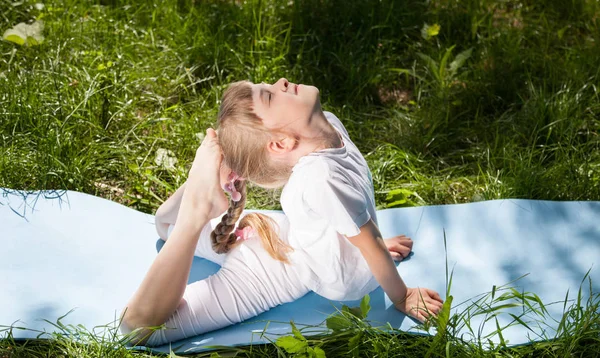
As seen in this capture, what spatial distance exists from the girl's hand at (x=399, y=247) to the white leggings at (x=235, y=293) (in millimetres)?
419

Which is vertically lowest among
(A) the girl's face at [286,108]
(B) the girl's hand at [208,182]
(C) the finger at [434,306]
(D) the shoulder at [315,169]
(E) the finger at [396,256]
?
(E) the finger at [396,256]

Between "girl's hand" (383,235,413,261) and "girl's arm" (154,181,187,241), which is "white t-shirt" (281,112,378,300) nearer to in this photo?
"girl's hand" (383,235,413,261)

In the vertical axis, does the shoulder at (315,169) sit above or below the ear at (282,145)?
below

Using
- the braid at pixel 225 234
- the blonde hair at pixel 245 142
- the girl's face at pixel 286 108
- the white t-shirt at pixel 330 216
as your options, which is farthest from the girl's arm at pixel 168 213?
the girl's face at pixel 286 108

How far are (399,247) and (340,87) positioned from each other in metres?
1.30

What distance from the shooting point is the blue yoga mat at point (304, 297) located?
2.61 metres

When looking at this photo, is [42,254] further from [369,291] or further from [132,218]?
[369,291]

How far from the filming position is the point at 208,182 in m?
2.62

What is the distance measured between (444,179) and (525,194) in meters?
0.39

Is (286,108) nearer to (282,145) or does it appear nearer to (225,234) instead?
(282,145)

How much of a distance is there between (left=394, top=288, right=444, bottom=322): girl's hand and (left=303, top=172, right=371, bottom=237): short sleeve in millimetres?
425

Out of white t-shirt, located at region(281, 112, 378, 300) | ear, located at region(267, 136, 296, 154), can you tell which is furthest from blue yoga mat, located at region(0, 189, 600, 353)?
ear, located at region(267, 136, 296, 154)

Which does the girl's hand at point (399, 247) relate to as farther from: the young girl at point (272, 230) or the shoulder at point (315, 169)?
the shoulder at point (315, 169)

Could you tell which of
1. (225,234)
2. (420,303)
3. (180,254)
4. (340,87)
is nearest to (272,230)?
(225,234)
